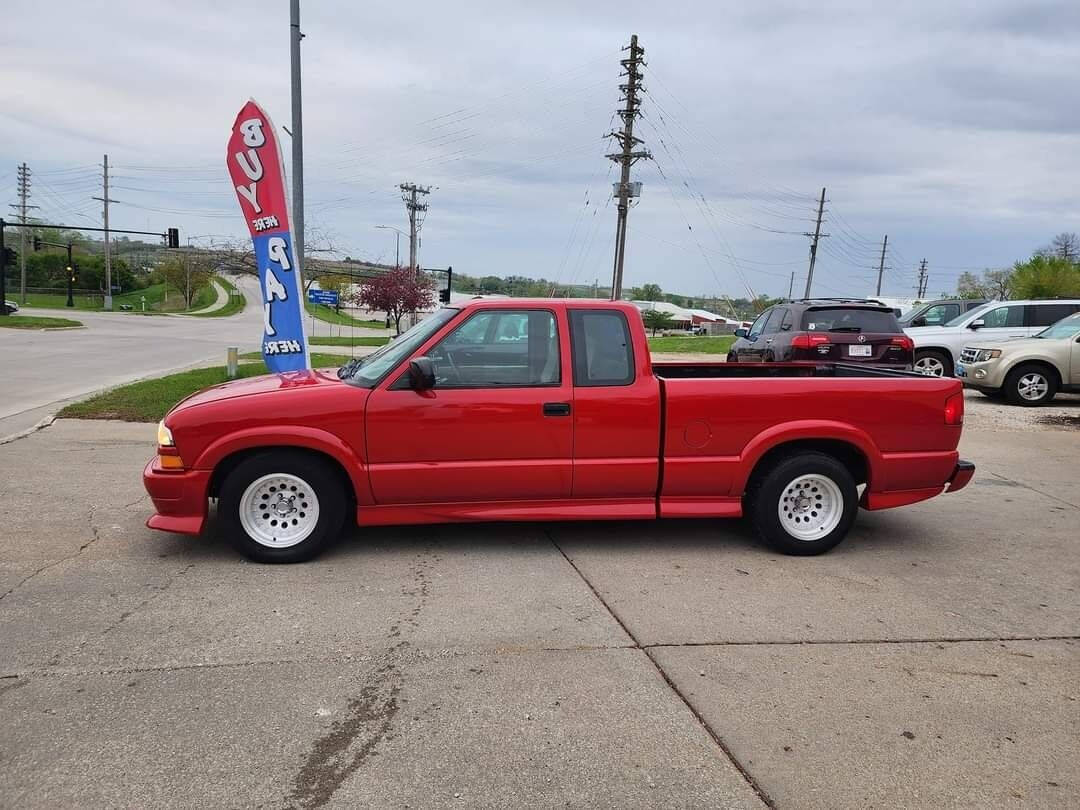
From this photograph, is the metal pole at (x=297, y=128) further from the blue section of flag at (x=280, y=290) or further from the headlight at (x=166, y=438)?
the headlight at (x=166, y=438)

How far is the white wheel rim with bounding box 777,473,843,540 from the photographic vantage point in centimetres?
537

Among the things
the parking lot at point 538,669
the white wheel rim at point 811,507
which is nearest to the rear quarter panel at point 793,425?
the white wheel rim at point 811,507

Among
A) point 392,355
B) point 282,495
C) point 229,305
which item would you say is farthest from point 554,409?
point 229,305

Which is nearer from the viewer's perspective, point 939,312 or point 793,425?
point 793,425

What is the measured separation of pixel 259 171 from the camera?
33.4 feet

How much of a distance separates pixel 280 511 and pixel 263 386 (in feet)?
2.86

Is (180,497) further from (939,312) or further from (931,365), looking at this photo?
(939,312)

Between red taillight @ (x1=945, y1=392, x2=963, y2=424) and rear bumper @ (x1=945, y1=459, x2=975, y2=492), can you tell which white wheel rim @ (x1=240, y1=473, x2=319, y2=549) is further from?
rear bumper @ (x1=945, y1=459, x2=975, y2=492)

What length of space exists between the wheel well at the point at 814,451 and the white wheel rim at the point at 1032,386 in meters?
9.28

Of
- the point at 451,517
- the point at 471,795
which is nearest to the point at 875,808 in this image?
the point at 471,795

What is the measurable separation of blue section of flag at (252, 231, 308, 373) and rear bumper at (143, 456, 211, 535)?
18.8 feet

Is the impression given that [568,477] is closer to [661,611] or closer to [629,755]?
[661,611]

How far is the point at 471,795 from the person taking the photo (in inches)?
107

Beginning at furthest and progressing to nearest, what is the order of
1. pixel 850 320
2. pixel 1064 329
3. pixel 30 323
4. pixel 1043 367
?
pixel 30 323 < pixel 1064 329 < pixel 1043 367 < pixel 850 320
